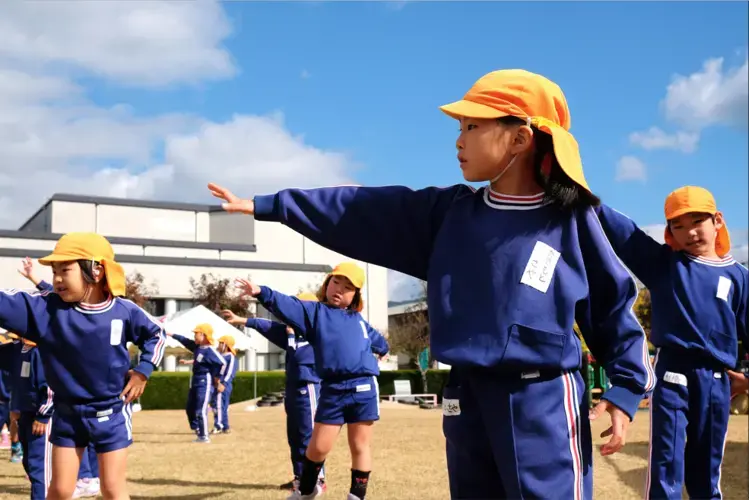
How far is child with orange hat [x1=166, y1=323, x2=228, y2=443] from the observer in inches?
613

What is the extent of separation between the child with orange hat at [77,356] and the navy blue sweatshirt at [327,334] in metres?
2.16

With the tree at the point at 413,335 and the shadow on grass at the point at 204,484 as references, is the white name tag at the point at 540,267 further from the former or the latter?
the tree at the point at 413,335

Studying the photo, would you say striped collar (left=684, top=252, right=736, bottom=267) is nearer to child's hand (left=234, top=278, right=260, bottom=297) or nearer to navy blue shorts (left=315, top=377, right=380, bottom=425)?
navy blue shorts (left=315, top=377, right=380, bottom=425)

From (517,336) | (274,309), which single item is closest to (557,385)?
(517,336)

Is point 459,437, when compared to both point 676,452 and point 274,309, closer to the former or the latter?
point 676,452

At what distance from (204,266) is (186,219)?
1040 centimetres

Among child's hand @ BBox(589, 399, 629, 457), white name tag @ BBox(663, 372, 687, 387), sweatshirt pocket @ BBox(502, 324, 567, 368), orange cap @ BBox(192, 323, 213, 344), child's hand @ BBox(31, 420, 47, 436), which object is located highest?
orange cap @ BBox(192, 323, 213, 344)

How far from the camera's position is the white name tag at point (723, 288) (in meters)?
5.53

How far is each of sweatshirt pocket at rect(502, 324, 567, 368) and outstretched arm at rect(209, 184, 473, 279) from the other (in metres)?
0.59

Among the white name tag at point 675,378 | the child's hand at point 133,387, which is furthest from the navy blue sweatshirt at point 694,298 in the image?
the child's hand at point 133,387

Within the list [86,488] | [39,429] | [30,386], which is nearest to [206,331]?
[30,386]

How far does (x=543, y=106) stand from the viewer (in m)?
3.28

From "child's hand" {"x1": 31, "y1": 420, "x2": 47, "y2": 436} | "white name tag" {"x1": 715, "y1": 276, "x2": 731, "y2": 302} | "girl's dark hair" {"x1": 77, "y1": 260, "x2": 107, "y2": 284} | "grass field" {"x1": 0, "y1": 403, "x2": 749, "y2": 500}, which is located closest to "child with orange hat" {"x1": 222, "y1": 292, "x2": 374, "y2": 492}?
"grass field" {"x1": 0, "y1": 403, "x2": 749, "y2": 500}

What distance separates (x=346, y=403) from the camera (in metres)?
7.73
